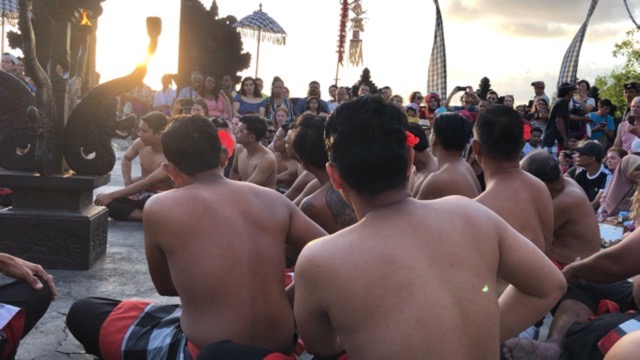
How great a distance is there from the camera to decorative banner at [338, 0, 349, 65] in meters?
18.5

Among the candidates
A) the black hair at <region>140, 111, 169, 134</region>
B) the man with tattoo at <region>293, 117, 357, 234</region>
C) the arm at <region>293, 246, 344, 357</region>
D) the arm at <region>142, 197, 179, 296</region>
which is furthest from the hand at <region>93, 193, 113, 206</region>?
the arm at <region>293, 246, 344, 357</region>

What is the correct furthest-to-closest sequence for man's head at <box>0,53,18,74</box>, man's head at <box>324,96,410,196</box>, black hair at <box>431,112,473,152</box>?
man's head at <box>0,53,18,74</box>, black hair at <box>431,112,473,152</box>, man's head at <box>324,96,410,196</box>

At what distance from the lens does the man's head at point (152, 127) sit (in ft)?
21.4

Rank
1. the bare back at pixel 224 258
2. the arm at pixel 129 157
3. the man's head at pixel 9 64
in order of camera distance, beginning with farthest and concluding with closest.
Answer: the man's head at pixel 9 64, the arm at pixel 129 157, the bare back at pixel 224 258

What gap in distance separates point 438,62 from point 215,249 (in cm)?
1015

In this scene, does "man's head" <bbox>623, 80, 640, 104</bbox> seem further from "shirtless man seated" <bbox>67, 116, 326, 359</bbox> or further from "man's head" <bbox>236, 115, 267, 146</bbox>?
"shirtless man seated" <bbox>67, 116, 326, 359</bbox>

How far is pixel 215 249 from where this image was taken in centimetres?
A: 244

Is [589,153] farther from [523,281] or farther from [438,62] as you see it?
[523,281]

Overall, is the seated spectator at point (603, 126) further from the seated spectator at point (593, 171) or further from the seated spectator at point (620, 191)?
the seated spectator at point (620, 191)

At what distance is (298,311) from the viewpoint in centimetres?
185

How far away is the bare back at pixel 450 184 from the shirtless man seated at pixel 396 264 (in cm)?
223

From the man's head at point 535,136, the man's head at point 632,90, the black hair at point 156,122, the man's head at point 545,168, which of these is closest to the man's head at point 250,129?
the black hair at point 156,122

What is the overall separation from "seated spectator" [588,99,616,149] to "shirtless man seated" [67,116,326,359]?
8507 mm

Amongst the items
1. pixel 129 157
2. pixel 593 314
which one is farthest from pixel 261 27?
pixel 593 314
